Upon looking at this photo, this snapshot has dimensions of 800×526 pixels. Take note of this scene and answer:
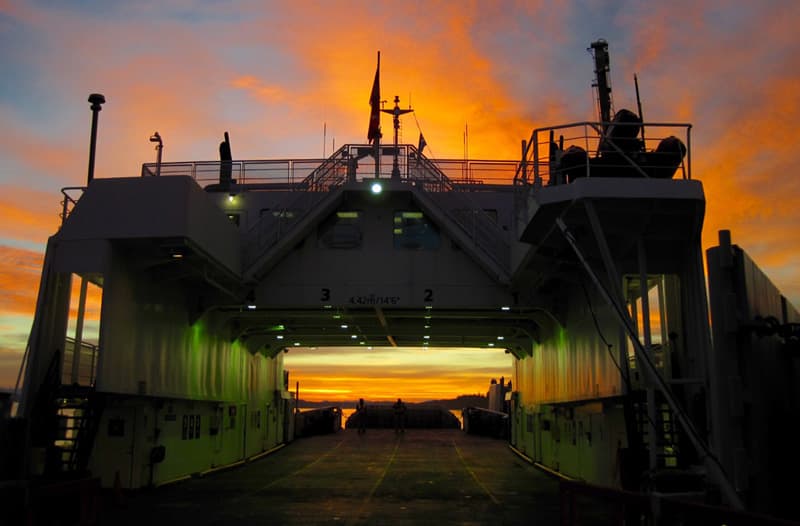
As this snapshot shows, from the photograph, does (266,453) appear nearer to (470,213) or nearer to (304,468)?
(304,468)

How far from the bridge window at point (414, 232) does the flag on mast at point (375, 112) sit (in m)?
4.72

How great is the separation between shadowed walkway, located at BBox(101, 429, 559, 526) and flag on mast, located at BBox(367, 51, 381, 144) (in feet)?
41.8

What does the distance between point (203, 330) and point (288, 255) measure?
4.51 m

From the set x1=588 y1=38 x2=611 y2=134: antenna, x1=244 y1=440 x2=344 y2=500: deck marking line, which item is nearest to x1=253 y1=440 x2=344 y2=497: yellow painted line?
x1=244 y1=440 x2=344 y2=500: deck marking line

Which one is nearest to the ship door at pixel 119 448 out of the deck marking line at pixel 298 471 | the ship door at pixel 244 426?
the deck marking line at pixel 298 471

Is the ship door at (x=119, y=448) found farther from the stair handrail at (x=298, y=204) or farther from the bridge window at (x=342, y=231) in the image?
the bridge window at (x=342, y=231)

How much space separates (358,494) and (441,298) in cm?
668

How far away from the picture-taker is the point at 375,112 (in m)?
29.3

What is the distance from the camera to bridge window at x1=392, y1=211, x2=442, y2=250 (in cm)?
2470

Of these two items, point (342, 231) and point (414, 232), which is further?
point (342, 231)

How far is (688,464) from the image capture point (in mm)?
15289

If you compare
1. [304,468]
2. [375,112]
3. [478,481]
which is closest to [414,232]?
[375,112]

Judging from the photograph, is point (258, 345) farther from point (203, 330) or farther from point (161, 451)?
point (161, 451)

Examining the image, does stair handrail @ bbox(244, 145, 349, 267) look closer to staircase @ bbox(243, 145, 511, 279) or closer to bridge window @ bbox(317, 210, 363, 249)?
staircase @ bbox(243, 145, 511, 279)
